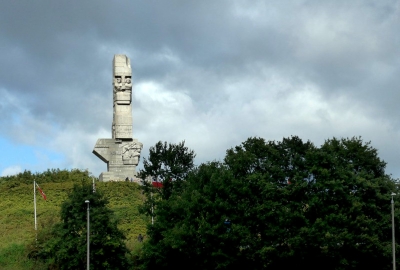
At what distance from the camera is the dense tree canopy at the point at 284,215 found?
37.9 metres

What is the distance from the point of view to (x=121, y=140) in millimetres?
59469

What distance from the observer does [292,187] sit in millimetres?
39156

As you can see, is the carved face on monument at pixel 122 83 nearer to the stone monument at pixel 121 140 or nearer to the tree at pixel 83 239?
the stone monument at pixel 121 140

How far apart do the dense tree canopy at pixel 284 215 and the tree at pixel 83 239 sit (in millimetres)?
2561

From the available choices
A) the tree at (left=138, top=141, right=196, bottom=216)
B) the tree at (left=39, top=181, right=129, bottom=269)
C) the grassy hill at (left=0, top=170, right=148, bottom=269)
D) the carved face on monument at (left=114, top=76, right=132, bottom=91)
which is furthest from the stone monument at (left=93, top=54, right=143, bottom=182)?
the tree at (left=39, top=181, right=129, bottom=269)

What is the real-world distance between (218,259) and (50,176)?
26819mm

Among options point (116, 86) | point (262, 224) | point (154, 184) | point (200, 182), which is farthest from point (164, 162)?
point (116, 86)

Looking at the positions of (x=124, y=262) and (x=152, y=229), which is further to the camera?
(x=152, y=229)

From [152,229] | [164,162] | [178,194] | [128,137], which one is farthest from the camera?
[128,137]

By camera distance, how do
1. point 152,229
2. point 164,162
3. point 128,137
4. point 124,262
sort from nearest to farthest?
point 124,262 < point 152,229 < point 164,162 < point 128,137

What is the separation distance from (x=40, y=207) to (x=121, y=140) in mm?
10140

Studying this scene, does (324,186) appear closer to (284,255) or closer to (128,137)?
(284,255)

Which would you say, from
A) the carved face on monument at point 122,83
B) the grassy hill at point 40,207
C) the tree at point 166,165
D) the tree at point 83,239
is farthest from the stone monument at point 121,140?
the tree at point 83,239

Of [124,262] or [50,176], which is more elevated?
[50,176]
